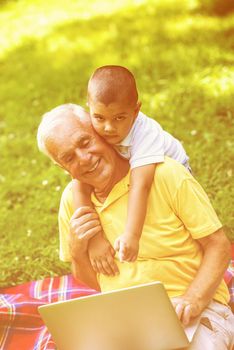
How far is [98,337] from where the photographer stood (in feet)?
7.75

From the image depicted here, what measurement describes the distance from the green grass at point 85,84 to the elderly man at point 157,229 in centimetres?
103

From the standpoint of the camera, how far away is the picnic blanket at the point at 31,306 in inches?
119

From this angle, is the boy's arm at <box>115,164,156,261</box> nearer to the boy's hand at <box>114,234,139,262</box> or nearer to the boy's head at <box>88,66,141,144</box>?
the boy's hand at <box>114,234,139,262</box>

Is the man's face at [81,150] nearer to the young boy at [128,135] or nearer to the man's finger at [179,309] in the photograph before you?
the young boy at [128,135]

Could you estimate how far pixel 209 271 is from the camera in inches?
94.8

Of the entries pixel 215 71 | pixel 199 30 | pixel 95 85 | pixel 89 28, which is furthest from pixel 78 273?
pixel 89 28

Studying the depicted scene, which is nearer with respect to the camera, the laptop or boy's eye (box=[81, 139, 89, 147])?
the laptop

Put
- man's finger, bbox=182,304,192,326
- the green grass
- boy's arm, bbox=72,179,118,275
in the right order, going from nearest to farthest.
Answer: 1. man's finger, bbox=182,304,192,326
2. boy's arm, bbox=72,179,118,275
3. the green grass

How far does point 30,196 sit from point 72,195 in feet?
6.00

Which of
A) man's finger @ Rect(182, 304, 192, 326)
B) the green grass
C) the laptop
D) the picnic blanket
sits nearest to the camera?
the laptop

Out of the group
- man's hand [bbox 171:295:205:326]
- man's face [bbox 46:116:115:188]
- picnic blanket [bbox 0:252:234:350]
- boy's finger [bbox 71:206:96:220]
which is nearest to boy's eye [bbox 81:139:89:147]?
man's face [bbox 46:116:115:188]

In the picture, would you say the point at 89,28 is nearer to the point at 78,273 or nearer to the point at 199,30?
the point at 199,30

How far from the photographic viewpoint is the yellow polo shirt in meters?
2.39

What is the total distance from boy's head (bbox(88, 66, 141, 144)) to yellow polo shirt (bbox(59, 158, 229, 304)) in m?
0.20
